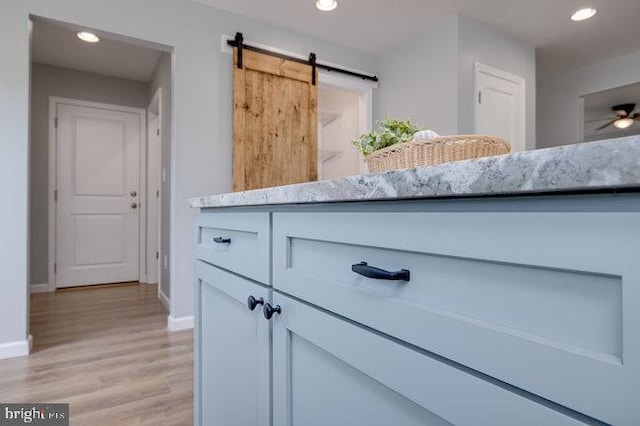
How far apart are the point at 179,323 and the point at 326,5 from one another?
2715mm

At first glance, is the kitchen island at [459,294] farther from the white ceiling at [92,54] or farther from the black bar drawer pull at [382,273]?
the white ceiling at [92,54]

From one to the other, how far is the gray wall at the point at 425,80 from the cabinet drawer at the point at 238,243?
2.47m

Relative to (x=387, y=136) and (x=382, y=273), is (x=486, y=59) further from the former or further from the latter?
(x=382, y=273)

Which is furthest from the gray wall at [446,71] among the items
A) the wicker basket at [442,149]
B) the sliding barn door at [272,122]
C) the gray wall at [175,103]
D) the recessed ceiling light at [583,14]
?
the wicker basket at [442,149]

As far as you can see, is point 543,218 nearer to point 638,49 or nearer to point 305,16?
point 305,16

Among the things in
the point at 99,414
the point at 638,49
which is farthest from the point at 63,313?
the point at 638,49

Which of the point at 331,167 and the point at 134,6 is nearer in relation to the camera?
the point at 134,6

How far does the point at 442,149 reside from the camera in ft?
2.88

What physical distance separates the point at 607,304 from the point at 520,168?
0.44ft

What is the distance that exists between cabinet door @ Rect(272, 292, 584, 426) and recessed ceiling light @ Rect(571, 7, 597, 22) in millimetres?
3641

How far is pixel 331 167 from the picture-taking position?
4.21 metres

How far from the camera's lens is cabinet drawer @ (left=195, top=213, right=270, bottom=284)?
30.5 inches

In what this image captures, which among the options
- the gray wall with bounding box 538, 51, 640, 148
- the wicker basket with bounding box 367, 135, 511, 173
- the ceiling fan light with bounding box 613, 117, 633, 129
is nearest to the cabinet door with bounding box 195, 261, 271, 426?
the wicker basket with bounding box 367, 135, 511, 173

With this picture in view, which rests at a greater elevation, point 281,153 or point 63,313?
point 281,153
